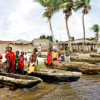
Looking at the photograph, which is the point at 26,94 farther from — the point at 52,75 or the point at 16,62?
the point at 16,62

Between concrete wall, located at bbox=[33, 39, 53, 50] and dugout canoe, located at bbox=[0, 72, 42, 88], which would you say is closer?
dugout canoe, located at bbox=[0, 72, 42, 88]

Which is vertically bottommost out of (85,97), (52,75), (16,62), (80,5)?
(85,97)

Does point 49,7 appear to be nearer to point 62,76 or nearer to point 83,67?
point 83,67

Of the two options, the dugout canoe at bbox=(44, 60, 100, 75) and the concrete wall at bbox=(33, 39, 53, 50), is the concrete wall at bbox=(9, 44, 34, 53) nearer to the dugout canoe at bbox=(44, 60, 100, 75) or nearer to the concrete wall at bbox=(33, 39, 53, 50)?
the concrete wall at bbox=(33, 39, 53, 50)

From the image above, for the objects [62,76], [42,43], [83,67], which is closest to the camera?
[62,76]

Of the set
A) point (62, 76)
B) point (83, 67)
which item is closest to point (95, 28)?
point (83, 67)

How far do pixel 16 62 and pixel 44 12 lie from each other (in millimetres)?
16060

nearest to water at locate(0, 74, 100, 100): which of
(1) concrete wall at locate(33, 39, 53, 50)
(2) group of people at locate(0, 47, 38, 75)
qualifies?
(2) group of people at locate(0, 47, 38, 75)

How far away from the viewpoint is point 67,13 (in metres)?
18.0

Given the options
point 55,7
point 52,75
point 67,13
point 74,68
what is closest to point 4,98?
point 52,75

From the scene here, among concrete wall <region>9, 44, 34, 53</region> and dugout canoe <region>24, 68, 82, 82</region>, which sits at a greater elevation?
concrete wall <region>9, 44, 34, 53</region>

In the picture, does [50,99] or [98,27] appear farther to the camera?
[98,27]

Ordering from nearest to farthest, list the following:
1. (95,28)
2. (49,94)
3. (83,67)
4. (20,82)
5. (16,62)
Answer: (20,82), (49,94), (16,62), (83,67), (95,28)

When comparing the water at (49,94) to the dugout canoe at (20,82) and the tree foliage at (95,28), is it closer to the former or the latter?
the dugout canoe at (20,82)
